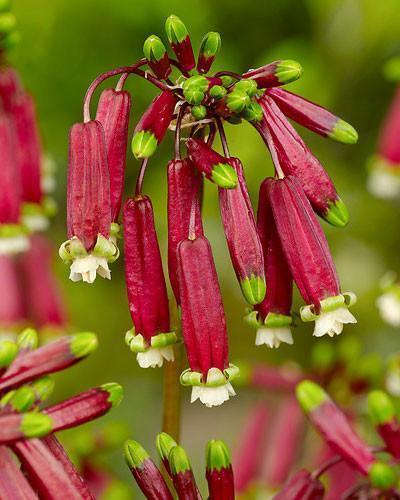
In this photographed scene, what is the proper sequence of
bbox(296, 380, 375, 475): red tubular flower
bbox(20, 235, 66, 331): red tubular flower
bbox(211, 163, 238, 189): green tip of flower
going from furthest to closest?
bbox(20, 235, 66, 331): red tubular flower
bbox(296, 380, 375, 475): red tubular flower
bbox(211, 163, 238, 189): green tip of flower

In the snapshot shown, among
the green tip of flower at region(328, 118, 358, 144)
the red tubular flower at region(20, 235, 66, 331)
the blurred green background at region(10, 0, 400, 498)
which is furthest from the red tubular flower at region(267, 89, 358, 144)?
the blurred green background at region(10, 0, 400, 498)

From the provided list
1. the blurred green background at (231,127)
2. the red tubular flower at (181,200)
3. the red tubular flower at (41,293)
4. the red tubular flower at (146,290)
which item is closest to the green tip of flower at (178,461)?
the red tubular flower at (146,290)

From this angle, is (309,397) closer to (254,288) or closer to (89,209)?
(254,288)

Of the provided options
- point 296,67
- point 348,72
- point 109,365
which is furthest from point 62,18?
point 296,67

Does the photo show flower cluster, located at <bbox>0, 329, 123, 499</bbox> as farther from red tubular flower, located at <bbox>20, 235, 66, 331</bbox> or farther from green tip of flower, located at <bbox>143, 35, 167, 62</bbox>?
red tubular flower, located at <bbox>20, 235, 66, 331</bbox>

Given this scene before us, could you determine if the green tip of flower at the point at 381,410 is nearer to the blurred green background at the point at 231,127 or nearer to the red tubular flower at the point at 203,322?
the red tubular flower at the point at 203,322

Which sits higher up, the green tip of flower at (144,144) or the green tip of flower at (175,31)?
the green tip of flower at (175,31)

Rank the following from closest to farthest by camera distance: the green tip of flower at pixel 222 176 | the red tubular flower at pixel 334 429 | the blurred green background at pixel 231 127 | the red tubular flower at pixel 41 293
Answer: the green tip of flower at pixel 222 176 → the red tubular flower at pixel 334 429 → the red tubular flower at pixel 41 293 → the blurred green background at pixel 231 127

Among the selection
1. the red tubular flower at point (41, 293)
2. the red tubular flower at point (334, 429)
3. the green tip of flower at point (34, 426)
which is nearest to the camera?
the green tip of flower at point (34, 426)
